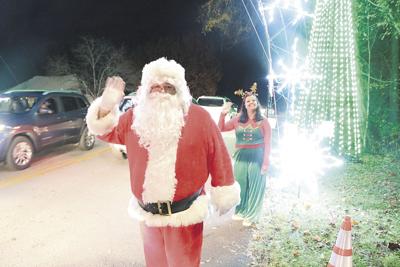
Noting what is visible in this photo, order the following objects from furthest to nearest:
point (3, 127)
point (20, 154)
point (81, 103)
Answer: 1. point (81, 103)
2. point (20, 154)
3. point (3, 127)

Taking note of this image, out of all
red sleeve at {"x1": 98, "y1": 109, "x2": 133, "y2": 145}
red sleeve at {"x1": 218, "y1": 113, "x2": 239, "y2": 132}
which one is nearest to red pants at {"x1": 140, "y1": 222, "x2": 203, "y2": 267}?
red sleeve at {"x1": 98, "y1": 109, "x2": 133, "y2": 145}

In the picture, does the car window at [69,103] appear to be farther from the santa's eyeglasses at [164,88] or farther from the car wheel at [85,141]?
the santa's eyeglasses at [164,88]

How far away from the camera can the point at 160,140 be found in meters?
2.96

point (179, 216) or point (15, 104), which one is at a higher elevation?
point (15, 104)

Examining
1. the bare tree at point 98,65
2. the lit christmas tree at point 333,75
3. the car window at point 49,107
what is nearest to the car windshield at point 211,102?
the car window at point 49,107

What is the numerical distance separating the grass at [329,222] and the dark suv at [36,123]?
5.50m

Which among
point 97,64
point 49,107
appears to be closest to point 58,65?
point 97,64

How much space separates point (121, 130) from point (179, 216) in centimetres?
90

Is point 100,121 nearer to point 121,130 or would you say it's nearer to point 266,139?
point 121,130

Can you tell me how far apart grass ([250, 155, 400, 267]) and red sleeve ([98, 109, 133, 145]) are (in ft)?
7.31

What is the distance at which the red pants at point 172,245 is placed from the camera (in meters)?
2.98

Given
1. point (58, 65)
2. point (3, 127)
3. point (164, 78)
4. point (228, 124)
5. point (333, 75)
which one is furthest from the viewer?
point (58, 65)

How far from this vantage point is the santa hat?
10.1 ft

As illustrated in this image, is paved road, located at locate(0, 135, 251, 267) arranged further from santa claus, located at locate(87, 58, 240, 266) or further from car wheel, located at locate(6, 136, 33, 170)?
santa claus, located at locate(87, 58, 240, 266)
